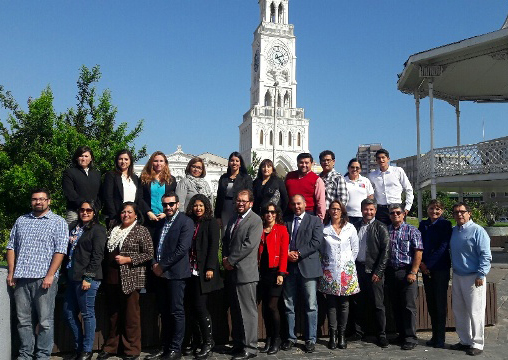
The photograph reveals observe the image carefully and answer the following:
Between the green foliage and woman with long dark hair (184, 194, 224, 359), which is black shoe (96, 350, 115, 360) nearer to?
woman with long dark hair (184, 194, 224, 359)

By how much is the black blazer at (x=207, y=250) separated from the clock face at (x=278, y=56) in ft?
275

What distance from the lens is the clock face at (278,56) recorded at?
86500 mm

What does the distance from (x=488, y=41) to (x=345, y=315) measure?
9.92 meters

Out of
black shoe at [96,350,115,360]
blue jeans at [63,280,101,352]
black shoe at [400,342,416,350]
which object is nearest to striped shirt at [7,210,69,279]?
blue jeans at [63,280,101,352]

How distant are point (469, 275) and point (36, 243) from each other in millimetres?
5073

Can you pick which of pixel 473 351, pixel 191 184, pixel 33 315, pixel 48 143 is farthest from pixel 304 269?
pixel 48 143

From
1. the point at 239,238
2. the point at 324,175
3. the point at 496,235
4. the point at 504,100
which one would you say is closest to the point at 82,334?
the point at 239,238

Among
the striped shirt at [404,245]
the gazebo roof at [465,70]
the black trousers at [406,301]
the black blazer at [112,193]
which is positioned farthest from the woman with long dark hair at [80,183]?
the gazebo roof at [465,70]

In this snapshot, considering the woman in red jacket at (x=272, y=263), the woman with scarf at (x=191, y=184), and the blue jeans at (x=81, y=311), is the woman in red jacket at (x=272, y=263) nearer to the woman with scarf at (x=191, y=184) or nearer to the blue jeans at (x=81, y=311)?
the woman with scarf at (x=191, y=184)

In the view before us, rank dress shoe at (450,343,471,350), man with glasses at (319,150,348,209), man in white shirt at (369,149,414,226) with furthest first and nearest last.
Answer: man in white shirt at (369,149,414,226), man with glasses at (319,150,348,209), dress shoe at (450,343,471,350)

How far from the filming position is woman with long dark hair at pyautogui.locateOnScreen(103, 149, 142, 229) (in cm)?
606

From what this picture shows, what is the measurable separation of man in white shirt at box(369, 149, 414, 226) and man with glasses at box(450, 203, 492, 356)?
5.20ft

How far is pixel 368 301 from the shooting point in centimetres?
655

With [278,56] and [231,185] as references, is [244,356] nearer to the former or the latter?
[231,185]
